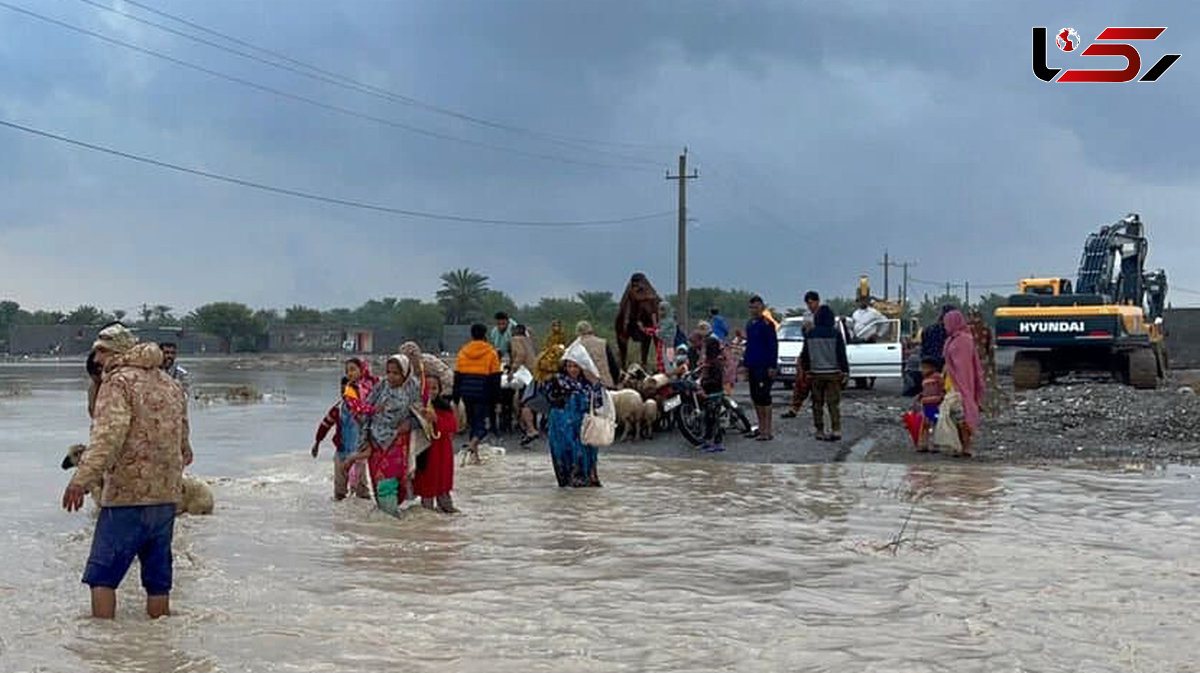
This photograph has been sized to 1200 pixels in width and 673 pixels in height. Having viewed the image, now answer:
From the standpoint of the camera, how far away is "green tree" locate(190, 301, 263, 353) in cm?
9300

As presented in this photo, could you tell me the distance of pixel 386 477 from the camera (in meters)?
10.2

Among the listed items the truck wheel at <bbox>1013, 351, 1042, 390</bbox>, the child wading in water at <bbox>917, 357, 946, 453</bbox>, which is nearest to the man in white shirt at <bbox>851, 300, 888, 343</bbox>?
the truck wheel at <bbox>1013, 351, 1042, 390</bbox>

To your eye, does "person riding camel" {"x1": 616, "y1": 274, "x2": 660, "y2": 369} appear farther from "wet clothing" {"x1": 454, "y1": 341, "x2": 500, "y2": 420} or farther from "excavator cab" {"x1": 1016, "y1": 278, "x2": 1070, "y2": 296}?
"excavator cab" {"x1": 1016, "y1": 278, "x2": 1070, "y2": 296}

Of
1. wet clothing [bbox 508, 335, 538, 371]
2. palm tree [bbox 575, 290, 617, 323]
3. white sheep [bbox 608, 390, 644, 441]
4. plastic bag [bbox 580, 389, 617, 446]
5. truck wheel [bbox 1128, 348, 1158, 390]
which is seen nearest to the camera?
plastic bag [bbox 580, 389, 617, 446]

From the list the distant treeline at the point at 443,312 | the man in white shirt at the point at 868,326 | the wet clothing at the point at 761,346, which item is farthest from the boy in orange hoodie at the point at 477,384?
the distant treeline at the point at 443,312

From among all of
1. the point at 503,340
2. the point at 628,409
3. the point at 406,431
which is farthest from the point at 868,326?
the point at 406,431

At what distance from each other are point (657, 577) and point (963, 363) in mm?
7403

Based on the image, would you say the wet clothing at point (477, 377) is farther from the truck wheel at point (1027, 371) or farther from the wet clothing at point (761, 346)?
the truck wheel at point (1027, 371)

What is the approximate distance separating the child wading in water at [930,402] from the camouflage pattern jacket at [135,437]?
1037 cm

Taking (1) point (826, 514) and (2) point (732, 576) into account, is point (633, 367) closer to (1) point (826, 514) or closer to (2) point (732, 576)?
(1) point (826, 514)

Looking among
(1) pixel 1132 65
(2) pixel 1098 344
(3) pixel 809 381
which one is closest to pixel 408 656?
(3) pixel 809 381

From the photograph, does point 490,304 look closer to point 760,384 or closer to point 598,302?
point 598,302

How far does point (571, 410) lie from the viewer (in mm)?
12164

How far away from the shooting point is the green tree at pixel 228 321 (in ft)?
305
